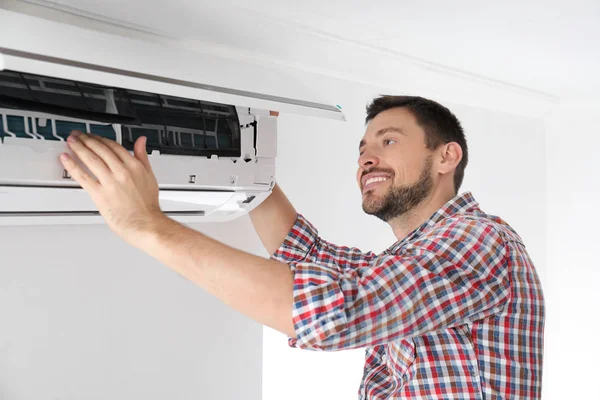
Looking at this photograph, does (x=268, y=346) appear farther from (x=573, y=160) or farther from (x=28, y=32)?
(x=573, y=160)

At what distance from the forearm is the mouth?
0.58 meters

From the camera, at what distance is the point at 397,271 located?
94cm

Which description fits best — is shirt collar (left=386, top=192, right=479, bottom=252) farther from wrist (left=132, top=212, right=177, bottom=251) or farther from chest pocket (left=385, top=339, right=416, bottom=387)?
wrist (left=132, top=212, right=177, bottom=251)

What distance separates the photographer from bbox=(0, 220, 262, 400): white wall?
1.31m

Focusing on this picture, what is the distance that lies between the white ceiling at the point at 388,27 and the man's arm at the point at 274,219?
1.39 ft

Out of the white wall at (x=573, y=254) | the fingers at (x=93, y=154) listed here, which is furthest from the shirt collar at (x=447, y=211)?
the white wall at (x=573, y=254)

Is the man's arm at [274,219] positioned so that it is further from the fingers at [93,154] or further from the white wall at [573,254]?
the white wall at [573,254]

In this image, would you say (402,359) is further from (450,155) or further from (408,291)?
(450,155)

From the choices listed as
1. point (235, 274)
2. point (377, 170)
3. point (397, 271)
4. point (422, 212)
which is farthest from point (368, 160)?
point (235, 274)

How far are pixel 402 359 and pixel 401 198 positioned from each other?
0.38 meters

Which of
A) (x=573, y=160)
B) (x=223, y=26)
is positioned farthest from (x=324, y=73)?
(x=573, y=160)

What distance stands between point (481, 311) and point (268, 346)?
885 millimetres

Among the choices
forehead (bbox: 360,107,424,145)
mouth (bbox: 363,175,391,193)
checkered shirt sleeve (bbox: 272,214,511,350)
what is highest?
forehead (bbox: 360,107,424,145)

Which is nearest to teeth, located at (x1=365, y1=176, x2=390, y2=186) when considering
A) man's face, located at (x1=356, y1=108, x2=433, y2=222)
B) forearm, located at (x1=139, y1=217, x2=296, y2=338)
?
man's face, located at (x1=356, y1=108, x2=433, y2=222)
